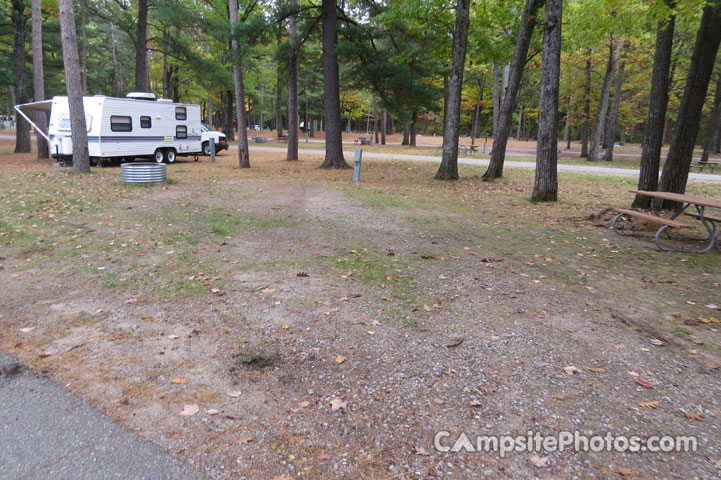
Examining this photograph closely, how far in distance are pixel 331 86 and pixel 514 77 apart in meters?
7.50

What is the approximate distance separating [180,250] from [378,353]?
376 centimetres

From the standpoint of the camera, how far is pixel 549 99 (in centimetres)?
1012

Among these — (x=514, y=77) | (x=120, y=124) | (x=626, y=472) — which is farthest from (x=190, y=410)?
(x=120, y=124)

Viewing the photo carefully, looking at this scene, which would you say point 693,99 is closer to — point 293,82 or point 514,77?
point 514,77

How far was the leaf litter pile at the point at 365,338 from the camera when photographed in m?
2.50

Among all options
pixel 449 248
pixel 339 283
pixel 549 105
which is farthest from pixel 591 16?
pixel 339 283

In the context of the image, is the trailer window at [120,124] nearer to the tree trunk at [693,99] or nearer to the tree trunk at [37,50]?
the tree trunk at [37,50]

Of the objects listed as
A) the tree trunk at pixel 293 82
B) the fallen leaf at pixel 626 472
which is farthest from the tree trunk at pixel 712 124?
the fallen leaf at pixel 626 472

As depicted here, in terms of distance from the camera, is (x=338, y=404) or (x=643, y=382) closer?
(x=338, y=404)

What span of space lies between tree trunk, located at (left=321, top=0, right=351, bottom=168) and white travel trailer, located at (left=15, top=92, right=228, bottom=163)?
6751 mm

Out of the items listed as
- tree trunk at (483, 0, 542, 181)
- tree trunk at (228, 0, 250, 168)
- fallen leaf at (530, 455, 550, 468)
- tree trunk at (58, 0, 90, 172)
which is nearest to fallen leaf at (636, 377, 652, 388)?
fallen leaf at (530, 455, 550, 468)

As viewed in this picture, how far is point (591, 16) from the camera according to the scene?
12445 millimetres

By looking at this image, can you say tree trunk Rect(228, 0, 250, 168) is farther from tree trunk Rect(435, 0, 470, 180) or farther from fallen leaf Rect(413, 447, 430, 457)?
fallen leaf Rect(413, 447, 430, 457)

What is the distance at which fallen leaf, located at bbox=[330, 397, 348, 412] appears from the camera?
279cm
